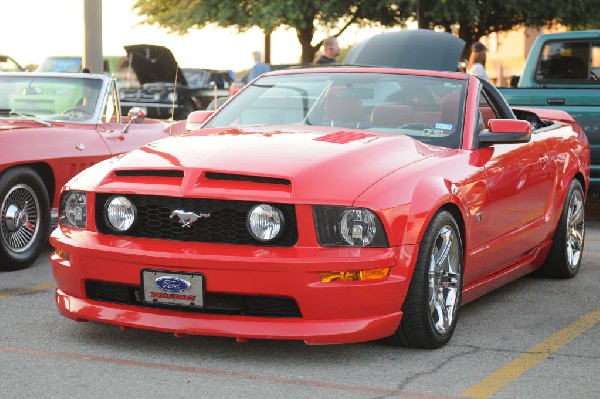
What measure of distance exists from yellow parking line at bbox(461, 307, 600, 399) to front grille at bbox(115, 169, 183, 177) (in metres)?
1.69

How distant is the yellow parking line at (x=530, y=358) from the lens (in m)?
5.22

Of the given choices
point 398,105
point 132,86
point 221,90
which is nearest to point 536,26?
point 221,90

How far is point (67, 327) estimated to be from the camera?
640 centimetres

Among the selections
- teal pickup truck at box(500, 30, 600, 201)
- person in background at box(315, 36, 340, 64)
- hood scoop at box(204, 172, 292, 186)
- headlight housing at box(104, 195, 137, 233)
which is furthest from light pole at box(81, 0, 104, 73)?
hood scoop at box(204, 172, 292, 186)

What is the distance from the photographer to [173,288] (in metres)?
5.60

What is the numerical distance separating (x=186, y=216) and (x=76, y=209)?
0.70 m

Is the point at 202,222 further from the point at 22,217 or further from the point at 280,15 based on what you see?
the point at 280,15

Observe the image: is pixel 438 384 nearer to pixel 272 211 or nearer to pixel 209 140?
pixel 272 211

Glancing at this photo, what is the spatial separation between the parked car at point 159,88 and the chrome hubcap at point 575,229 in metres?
20.3

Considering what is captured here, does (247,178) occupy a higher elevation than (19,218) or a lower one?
higher

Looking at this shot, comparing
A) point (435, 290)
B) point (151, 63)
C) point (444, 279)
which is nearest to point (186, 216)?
point (435, 290)

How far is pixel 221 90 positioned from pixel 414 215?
2867cm

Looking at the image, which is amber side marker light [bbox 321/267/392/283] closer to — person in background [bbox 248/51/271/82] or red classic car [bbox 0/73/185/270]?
red classic car [bbox 0/73/185/270]

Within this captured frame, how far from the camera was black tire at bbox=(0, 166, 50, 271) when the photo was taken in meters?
8.50
